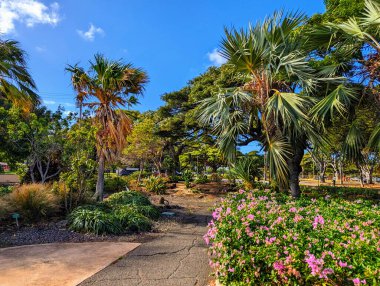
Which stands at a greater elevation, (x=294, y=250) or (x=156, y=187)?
(x=294, y=250)

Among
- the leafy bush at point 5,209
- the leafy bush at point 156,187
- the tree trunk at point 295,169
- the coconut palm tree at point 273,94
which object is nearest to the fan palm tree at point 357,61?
the coconut palm tree at point 273,94

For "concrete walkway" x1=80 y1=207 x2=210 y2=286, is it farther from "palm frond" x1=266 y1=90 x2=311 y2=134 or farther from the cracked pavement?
"palm frond" x1=266 y1=90 x2=311 y2=134

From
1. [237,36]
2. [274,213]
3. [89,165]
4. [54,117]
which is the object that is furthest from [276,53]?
[54,117]

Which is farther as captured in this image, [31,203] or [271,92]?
[271,92]

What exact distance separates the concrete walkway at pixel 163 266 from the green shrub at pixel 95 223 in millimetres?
1081

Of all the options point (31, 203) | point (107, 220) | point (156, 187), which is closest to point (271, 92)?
point (107, 220)

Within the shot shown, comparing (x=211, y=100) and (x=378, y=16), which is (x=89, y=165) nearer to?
(x=211, y=100)

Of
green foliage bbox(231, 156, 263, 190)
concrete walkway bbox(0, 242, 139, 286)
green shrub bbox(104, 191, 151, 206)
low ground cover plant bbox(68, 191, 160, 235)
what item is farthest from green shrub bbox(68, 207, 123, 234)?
green foliage bbox(231, 156, 263, 190)

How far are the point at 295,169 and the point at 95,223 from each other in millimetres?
5833

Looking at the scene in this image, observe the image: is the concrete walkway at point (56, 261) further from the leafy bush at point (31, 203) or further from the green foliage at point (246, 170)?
the green foliage at point (246, 170)

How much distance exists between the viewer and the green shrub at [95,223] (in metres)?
5.98

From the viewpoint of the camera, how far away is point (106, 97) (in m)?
9.30

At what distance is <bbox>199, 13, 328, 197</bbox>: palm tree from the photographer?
6711 millimetres

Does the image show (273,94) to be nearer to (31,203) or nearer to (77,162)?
(77,162)
